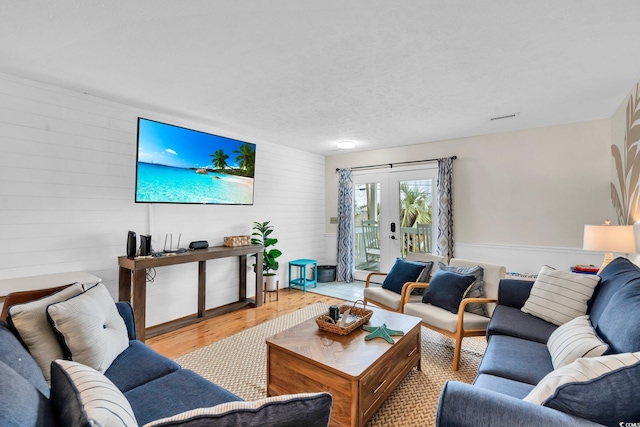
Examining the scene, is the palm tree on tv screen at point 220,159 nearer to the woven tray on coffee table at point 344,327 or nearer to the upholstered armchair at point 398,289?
the upholstered armchair at point 398,289

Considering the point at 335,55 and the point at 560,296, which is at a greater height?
the point at 335,55

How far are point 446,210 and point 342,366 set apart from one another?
141 inches

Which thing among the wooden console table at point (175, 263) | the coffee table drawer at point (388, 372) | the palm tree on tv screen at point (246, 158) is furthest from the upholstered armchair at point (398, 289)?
the palm tree on tv screen at point (246, 158)

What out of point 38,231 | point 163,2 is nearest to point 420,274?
point 163,2

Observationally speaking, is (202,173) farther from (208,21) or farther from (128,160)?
(208,21)

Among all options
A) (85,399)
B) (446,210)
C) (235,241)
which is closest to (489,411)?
(85,399)

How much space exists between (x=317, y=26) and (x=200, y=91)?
1537mm

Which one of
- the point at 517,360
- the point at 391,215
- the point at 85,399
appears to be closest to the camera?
the point at 85,399

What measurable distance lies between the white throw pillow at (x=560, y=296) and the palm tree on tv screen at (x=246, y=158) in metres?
3.68

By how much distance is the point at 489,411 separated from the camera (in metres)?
1.06

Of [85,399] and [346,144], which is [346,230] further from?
[85,399]

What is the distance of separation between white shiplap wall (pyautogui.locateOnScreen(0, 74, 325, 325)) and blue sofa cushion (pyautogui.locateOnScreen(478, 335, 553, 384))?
3433 mm

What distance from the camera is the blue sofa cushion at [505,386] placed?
4.84ft

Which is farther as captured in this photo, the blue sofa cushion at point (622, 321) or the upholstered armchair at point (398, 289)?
the upholstered armchair at point (398, 289)
